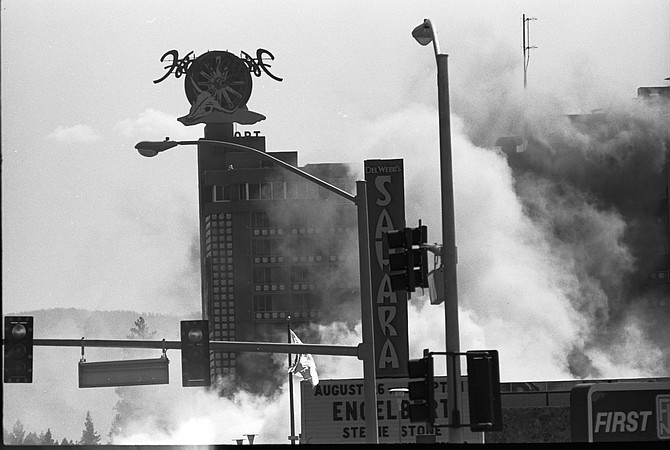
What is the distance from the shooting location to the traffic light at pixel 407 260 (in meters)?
15.1

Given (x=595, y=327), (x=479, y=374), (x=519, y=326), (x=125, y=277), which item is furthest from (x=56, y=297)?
(x=479, y=374)

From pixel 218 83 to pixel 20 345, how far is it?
49.3ft

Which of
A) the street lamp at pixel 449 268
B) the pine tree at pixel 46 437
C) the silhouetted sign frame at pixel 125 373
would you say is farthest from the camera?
the pine tree at pixel 46 437

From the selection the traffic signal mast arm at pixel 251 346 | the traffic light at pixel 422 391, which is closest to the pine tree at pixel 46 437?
the traffic signal mast arm at pixel 251 346

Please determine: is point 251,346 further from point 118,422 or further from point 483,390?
point 118,422

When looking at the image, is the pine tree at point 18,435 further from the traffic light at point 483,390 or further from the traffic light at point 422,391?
the traffic light at point 483,390

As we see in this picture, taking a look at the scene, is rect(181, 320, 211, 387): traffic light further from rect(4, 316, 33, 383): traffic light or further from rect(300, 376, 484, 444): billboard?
rect(300, 376, 484, 444): billboard

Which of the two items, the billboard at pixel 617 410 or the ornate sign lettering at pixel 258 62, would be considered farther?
the ornate sign lettering at pixel 258 62

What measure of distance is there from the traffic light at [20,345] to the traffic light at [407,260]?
6448 mm

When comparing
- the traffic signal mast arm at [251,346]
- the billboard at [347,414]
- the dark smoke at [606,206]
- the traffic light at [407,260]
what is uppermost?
the dark smoke at [606,206]

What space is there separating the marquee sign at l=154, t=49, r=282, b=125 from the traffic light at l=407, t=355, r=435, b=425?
17.0m

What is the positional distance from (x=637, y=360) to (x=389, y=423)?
18501 mm

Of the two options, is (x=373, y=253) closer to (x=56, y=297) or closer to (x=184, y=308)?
(x=56, y=297)

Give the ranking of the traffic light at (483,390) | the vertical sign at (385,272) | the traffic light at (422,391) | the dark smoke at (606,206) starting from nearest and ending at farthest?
the traffic light at (483,390), the traffic light at (422,391), the vertical sign at (385,272), the dark smoke at (606,206)
